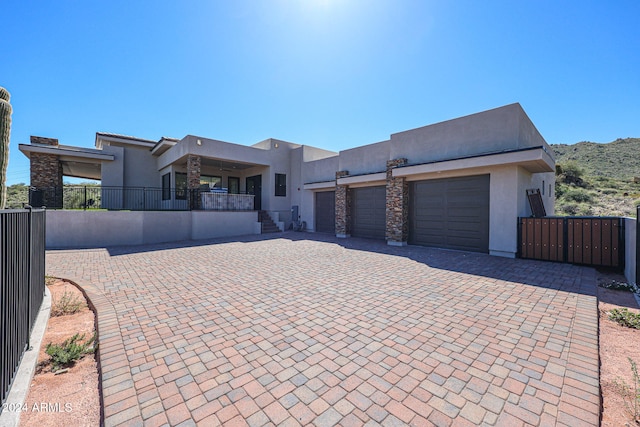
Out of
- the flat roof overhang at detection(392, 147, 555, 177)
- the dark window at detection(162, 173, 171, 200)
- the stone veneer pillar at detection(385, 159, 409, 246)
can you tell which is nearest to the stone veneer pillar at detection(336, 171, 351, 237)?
the stone veneer pillar at detection(385, 159, 409, 246)

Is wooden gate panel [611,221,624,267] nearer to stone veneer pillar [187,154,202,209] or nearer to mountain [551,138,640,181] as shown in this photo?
stone veneer pillar [187,154,202,209]

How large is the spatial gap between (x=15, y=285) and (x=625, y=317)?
8403mm

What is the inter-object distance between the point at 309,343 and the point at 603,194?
113 ft

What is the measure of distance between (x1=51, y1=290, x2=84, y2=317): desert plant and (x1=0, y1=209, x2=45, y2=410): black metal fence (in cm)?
61

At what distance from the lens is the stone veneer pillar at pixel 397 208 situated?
38.2ft

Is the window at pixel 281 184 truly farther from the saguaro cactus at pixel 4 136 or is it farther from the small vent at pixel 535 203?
the saguaro cactus at pixel 4 136

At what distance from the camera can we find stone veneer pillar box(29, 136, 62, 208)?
13914mm

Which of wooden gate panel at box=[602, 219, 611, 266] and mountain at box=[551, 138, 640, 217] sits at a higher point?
mountain at box=[551, 138, 640, 217]

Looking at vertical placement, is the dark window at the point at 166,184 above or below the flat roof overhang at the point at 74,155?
below

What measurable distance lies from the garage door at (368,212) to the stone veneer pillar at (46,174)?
16249 mm

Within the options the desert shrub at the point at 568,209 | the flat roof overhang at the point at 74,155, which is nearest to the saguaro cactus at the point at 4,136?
the flat roof overhang at the point at 74,155

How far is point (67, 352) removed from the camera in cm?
Answer: 297

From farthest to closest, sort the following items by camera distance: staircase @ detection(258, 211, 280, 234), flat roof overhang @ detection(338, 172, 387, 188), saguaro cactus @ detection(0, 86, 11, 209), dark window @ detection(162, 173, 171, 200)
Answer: dark window @ detection(162, 173, 171, 200) → staircase @ detection(258, 211, 280, 234) → flat roof overhang @ detection(338, 172, 387, 188) → saguaro cactus @ detection(0, 86, 11, 209)

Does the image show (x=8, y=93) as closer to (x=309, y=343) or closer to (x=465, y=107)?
(x=309, y=343)
